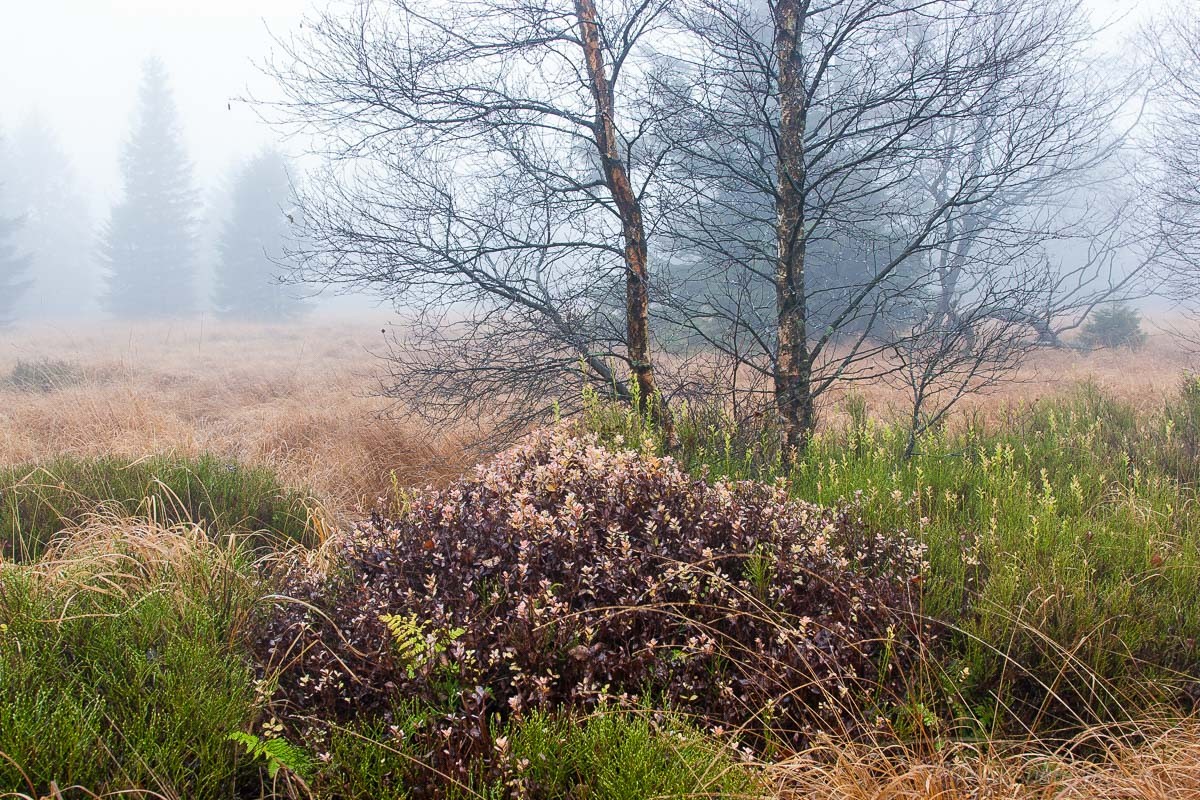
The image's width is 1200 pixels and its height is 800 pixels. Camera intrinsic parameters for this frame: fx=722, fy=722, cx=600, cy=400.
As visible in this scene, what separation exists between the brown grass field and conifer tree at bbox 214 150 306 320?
17.7 metres

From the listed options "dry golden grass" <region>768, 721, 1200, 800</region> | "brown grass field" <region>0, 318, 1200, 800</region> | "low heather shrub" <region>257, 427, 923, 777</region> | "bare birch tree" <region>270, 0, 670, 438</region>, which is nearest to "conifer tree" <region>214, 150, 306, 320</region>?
"brown grass field" <region>0, 318, 1200, 800</region>

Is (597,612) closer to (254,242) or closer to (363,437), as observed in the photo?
(363,437)

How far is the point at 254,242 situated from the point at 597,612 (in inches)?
1757

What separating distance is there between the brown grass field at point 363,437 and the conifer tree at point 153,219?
75.4 feet

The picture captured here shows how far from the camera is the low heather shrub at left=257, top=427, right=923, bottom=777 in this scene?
2.25 m

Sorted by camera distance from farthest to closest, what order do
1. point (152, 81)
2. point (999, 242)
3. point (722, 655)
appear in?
point (152, 81) → point (999, 242) → point (722, 655)

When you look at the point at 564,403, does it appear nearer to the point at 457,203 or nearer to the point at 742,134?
the point at 457,203

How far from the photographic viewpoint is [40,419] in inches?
372

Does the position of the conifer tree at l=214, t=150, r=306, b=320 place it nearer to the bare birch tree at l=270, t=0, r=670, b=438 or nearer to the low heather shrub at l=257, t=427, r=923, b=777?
the bare birch tree at l=270, t=0, r=670, b=438

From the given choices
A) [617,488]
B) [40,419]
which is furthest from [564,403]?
[40,419]

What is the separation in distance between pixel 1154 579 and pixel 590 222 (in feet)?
17.4

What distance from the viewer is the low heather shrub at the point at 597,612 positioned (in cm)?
225

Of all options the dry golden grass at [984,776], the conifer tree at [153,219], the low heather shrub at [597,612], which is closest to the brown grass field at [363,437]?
the dry golden grass at [984,776]

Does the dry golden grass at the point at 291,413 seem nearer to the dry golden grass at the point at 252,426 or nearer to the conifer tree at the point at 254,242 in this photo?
the dry golden grass at the point at 252,426
